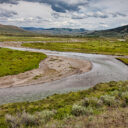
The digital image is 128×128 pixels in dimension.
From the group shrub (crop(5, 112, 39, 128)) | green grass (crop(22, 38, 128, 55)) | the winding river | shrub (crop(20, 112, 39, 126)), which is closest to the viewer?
shrub (crop(5, 112, 39, 128))

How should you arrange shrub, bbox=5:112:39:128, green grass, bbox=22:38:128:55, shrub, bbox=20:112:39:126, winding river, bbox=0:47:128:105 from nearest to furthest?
shrub, bbox=5:112:39:128 → shrub, bbox=20:112:39:126 → winding river, bbox=0:47:128:105 → green grass, bbox=22:38:128:55

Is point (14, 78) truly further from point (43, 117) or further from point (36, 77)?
point (43, 117)

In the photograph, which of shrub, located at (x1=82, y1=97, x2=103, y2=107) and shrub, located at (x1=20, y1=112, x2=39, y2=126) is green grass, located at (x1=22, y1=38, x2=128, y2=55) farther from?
shrub, located at (x1=20, y1=112, x2=39, y2=126)

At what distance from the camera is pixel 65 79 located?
3375 cm

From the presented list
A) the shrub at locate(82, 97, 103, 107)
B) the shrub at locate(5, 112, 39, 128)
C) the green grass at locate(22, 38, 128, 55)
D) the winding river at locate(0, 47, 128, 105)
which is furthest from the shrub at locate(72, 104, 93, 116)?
the green grass at locate(22, 38, 128, 55)

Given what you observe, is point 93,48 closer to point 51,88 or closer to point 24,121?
point 51,88

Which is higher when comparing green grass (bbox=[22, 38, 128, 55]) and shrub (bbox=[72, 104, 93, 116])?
green grass (bbox=[22, 38, 128, 55])

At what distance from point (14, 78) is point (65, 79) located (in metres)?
12.7

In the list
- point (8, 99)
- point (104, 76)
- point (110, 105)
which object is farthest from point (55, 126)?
point (104, 76)

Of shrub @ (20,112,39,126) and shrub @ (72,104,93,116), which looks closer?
shrub @ (20,112,39,126)

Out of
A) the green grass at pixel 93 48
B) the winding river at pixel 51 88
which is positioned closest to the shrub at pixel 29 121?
the winding river at pixel 51 88

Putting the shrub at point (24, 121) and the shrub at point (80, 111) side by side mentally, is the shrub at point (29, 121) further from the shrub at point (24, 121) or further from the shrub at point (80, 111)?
the shrub at point (80, 111)

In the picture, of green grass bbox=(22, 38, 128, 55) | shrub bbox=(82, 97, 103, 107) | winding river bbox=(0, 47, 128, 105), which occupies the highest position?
green grass bbox=(22, 38, 128, 55)

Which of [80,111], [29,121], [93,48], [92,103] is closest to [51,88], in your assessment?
[92,103]
